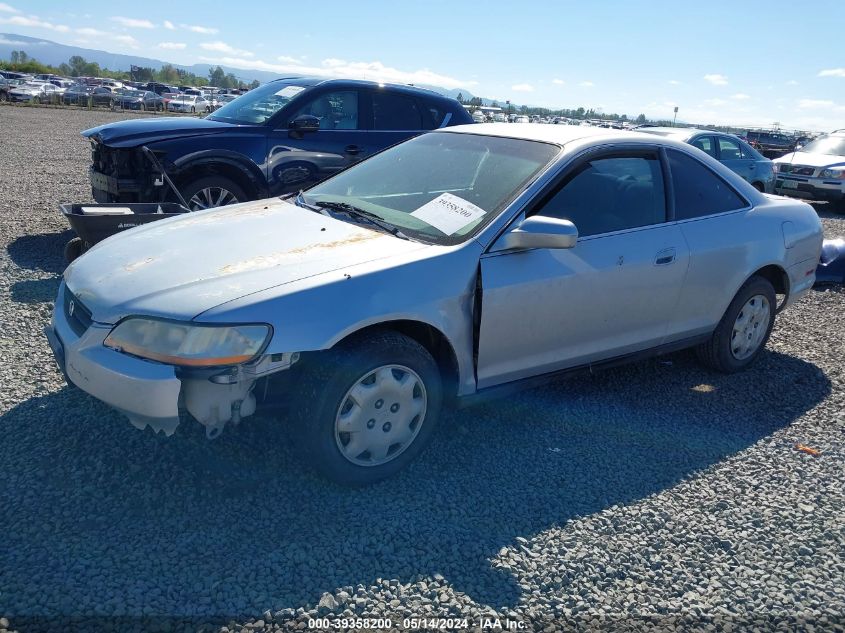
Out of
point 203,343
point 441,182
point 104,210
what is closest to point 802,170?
point 441,182

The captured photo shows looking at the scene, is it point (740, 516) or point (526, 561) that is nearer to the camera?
point (526, 561)

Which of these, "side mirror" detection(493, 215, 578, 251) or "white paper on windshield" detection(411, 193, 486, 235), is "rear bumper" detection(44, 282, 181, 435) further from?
"side mirror" detection(493, 215, 578, 251)

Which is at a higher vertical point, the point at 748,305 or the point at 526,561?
the point at 748,305

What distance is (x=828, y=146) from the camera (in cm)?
1534

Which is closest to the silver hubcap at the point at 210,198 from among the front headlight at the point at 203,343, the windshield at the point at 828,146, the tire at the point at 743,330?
the front headlight at the point at 203,343

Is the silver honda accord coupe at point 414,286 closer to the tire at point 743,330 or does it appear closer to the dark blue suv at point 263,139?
the tire at point 743,330

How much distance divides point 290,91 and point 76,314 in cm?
483

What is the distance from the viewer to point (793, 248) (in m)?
4.89

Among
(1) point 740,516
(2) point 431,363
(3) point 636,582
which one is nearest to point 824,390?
(1) point 740,516

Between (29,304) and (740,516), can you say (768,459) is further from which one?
(29,304)

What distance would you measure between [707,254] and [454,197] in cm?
170

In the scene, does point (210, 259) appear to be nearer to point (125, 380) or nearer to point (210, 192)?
point (125, 380)

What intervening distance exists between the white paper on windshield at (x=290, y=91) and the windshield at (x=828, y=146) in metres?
12.6

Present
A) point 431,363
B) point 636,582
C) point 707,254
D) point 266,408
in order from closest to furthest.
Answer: point 636,582
point 266,408
point 431,363
point 707,254
